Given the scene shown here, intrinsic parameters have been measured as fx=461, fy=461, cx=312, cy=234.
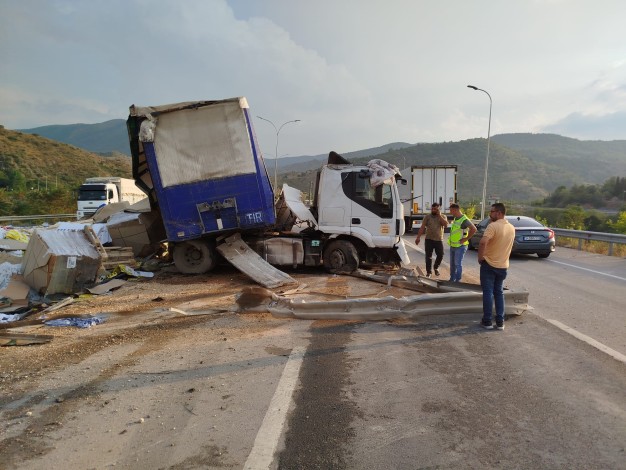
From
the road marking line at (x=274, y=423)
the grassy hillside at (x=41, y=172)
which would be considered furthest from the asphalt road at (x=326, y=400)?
the grassy hillside at (x=41, y=172)

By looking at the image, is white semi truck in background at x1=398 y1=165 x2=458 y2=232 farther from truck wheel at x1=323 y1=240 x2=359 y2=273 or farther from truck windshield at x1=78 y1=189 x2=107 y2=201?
truck windshield at x1=78 y1=189 x2=107 y2=201

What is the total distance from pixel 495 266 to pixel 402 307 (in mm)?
1401

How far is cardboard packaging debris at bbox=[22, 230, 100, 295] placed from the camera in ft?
28.8

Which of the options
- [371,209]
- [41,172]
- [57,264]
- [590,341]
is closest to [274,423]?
[590,341]

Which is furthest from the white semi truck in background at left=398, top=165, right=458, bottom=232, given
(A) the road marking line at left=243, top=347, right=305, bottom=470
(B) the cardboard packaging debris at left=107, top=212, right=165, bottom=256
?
(A) the road marking line at left=243, top=347, right=305, bottom=470

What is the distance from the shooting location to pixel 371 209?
10602mm

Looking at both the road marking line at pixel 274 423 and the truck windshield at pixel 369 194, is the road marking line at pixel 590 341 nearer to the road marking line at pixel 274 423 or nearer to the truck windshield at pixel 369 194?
the road marking line at pixel 274 423

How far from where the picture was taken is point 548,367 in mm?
4781

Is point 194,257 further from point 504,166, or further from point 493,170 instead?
point 504,166

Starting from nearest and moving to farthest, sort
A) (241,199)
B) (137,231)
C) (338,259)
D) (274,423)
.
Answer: (274,423)
(241,199)
(338,259)
(137,231)

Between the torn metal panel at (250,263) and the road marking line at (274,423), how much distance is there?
15.5ft

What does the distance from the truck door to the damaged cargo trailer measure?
2 cm

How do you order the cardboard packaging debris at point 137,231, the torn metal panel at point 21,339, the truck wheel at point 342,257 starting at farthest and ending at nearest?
the cardboard packaging debris at point 137,231 < the truck wheel at point 342,257 < the torn metal panel at point 21,339

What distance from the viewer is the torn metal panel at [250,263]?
9.59m
